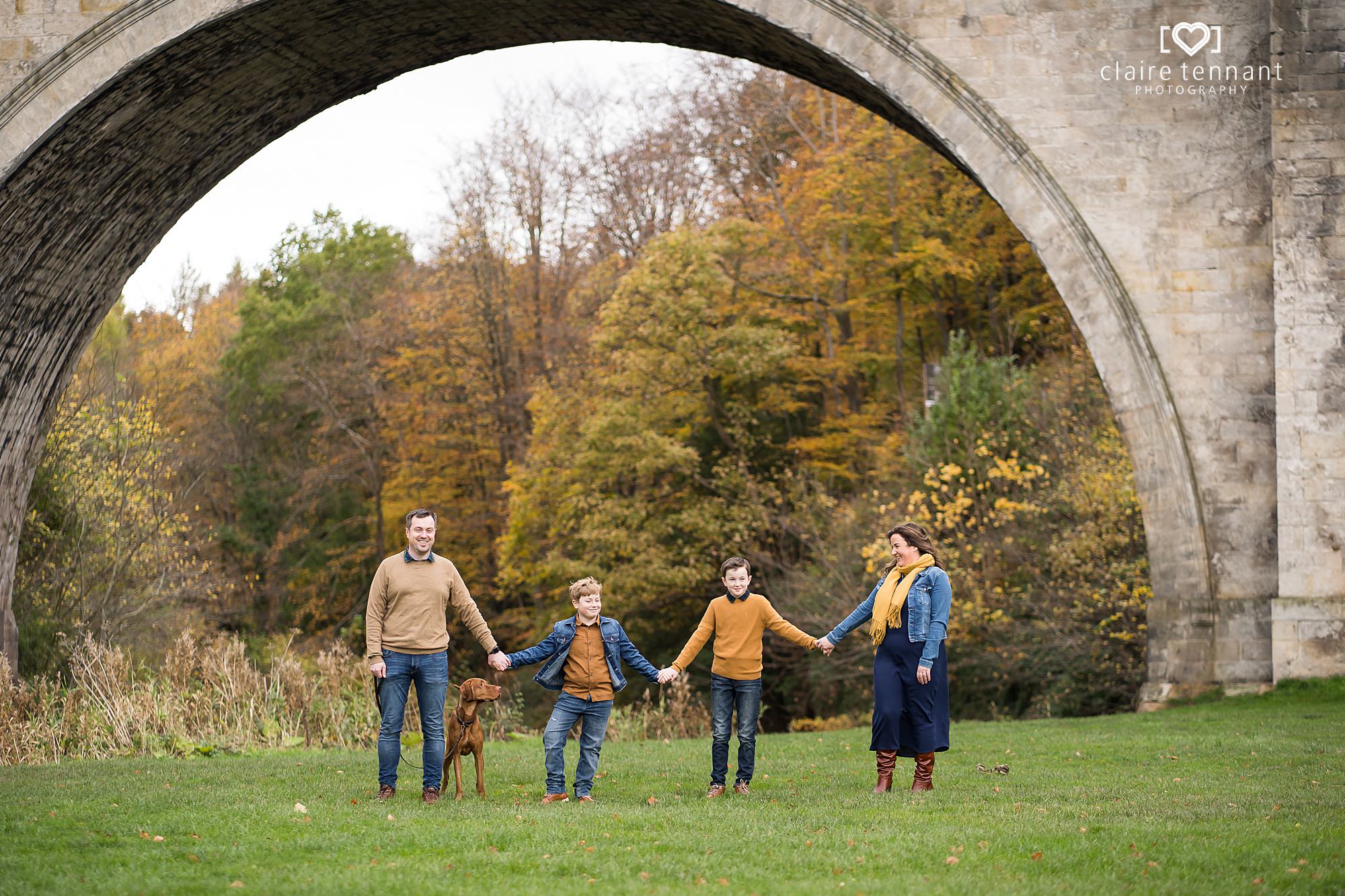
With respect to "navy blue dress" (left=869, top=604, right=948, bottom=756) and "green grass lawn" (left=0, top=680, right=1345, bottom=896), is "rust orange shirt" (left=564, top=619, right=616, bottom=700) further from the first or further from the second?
"navy blue dress" (left=869, top=604, right=948, bottom=756)

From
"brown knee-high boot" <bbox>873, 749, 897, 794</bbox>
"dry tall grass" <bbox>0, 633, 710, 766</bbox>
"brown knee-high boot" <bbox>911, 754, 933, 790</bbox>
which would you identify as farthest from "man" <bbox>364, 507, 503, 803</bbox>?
"dry tall grass" <bbox>0, 633, 710, 766</bbox>

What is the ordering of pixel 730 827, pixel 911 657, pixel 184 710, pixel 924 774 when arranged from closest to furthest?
pixel 730 827, pixel 911 657, pixel 924 774, pixel 184 710

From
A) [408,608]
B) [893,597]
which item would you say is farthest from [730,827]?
[408,608]

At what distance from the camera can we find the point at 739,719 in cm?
738

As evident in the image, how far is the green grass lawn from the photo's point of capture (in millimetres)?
5066

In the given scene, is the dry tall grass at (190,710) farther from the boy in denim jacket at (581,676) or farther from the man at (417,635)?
the boy in denim jacket at (581,676)

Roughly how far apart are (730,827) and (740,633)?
130cm

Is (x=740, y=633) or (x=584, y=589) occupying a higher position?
(x=584, y=589)

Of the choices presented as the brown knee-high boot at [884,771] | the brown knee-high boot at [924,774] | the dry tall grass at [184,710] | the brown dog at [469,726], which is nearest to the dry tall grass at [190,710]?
the dry tall grass at [184,710]

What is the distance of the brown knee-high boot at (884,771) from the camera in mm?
7160

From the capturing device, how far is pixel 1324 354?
10367 mm

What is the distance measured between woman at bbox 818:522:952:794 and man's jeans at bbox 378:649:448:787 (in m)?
1.96

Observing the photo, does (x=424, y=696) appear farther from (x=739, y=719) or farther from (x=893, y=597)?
(x=893, y=597)

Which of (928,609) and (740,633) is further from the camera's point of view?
(740,633)
